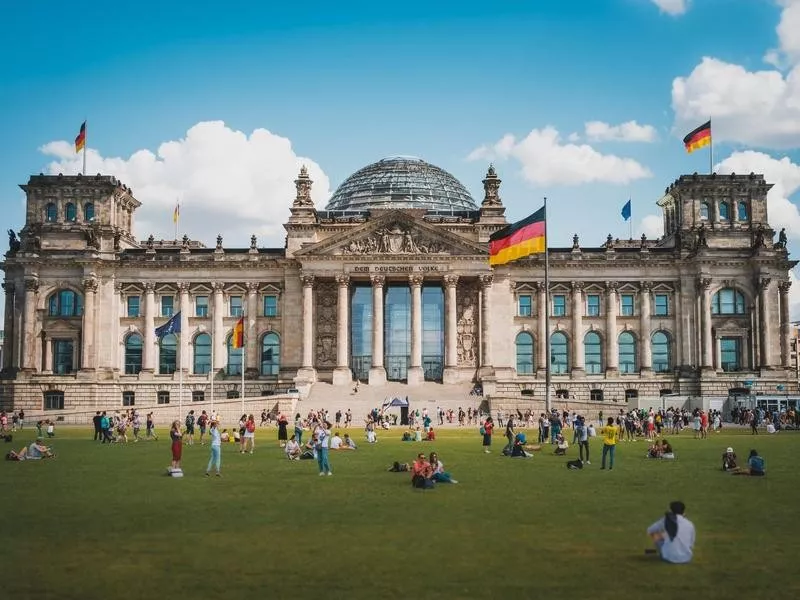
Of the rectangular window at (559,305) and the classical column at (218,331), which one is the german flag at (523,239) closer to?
the rectangular window at (559,305)

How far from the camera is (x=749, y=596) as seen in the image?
15.9 m

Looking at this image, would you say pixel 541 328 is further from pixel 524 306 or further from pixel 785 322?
Answer: pixel 785 322

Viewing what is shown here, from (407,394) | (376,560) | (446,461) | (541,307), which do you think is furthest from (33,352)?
(376,560)

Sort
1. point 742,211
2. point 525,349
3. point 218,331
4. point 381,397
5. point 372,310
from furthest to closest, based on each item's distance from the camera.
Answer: point 742,211, point 525,349, point 218,331, point 372,310, point 381,397

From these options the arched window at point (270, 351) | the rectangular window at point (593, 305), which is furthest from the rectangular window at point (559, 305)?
the arched window at point (270, 351)

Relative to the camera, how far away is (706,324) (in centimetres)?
9962

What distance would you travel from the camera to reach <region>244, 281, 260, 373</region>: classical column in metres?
101

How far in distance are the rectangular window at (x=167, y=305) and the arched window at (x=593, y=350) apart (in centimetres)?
4587

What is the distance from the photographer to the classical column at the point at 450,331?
96250mm

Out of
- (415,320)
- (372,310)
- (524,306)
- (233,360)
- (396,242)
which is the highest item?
(396,242)

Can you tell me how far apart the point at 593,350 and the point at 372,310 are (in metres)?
25.1

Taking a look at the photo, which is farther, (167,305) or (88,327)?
(167,305)

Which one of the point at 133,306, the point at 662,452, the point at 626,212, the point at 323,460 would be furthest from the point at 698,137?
the point at 323,460

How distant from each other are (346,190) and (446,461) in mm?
79706
